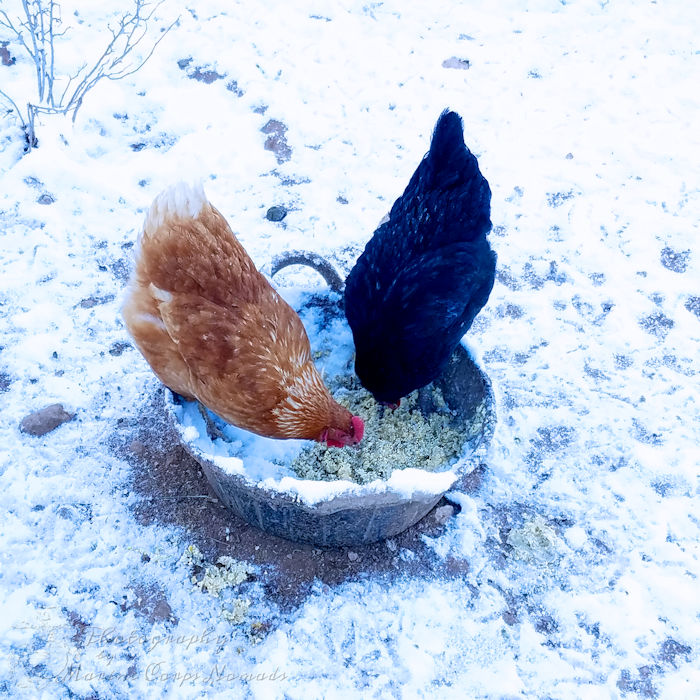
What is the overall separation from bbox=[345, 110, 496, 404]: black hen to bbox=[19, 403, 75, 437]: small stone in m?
1.48

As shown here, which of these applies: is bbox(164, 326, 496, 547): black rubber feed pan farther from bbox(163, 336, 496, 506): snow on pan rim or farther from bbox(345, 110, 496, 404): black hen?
bbox(345, 110, 496, 404): black hen

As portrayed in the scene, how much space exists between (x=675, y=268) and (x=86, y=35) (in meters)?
4.77

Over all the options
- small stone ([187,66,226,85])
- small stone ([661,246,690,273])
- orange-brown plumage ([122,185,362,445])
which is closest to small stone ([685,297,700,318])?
small stone ([661,246,690,273])

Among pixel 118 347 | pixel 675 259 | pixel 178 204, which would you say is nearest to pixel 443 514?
pixel 178 204

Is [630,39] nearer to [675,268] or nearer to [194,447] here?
[675,268]

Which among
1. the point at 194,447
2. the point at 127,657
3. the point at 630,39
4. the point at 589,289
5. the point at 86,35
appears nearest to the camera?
the point at 194,447

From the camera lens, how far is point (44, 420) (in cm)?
279

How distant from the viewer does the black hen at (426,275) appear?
8.22 feet

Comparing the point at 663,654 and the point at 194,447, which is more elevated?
the point at 194,447

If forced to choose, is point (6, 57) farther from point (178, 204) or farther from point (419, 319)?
point (419, 319)

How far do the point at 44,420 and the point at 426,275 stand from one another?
195cm

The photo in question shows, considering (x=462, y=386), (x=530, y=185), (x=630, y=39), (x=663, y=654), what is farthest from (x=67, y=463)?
(x=630, y=39)

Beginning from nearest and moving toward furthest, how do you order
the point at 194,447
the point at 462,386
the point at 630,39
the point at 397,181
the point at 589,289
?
the point at 194,447 < the point at 462,386 < the point at 589,289 < the point at 397,181 < the point at 630,39

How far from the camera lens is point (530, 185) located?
4098 millimetres
